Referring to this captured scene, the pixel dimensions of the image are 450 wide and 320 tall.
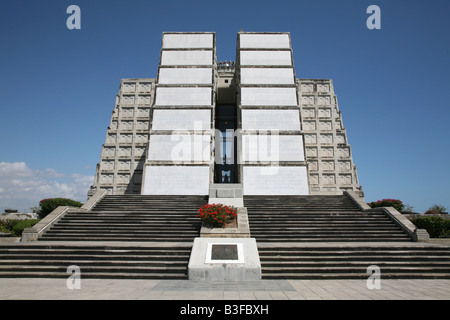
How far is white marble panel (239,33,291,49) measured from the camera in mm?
32156

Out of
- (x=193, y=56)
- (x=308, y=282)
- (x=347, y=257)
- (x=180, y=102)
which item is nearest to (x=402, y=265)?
(x=347, y=257)

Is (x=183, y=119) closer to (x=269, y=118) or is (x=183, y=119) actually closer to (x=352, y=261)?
(x=269, y=118)

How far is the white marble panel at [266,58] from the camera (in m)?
31.1

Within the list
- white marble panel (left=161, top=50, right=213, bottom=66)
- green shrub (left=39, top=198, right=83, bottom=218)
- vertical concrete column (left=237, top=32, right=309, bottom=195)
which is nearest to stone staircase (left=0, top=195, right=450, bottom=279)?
green shrub (left=39, top=198, right=83, bottom=218)

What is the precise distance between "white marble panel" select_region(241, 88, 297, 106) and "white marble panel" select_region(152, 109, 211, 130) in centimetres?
427

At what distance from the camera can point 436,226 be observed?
51.6ft

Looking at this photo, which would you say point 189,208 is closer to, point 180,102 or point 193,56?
point 180,102

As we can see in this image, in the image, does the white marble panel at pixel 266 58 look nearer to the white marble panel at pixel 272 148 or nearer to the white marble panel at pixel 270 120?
the white marble panel at pixel 270 120

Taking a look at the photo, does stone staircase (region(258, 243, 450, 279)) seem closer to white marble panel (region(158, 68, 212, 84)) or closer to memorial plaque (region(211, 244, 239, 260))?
memorial plaque (region(211, 244, 239, 260))

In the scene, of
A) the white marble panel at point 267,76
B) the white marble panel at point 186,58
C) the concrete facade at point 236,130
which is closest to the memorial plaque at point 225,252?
the concrete facade at point 236,130

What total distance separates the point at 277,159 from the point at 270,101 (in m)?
6.38

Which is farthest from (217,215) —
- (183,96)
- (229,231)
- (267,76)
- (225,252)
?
(267,76)

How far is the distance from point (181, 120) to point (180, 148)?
3069 millimetres
